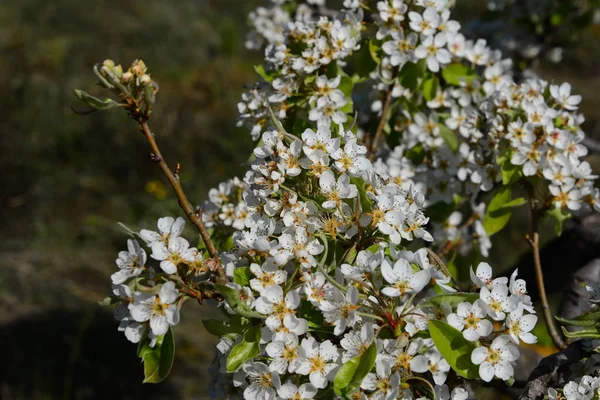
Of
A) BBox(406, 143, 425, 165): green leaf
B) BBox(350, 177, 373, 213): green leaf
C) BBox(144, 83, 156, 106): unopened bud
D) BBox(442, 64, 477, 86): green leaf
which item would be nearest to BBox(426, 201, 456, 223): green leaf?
BBox(406, 143, 425, 165): green leaf

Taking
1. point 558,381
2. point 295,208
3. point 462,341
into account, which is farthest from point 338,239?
point 558,381

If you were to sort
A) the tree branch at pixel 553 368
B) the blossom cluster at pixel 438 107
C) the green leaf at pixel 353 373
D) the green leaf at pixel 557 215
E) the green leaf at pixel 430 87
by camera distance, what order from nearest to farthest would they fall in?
the green leaf at pixel 353 373 → the tree branch at pixel 553 368 → the blossom cluster at pixel 438 107 → the green leaf at pixel 557 215 → the green leaf at pixel 430 87

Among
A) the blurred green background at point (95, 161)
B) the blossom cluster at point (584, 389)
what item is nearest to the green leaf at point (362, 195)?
the blossom cluster at point (584, 389)

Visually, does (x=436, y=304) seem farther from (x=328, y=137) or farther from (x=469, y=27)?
(x=469, y=27)

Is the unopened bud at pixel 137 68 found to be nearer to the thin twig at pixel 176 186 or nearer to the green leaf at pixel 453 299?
the thin twig at pixel 176 186

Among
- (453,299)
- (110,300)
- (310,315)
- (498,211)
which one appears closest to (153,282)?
(110,300)

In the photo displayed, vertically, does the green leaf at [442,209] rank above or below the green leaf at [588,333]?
below

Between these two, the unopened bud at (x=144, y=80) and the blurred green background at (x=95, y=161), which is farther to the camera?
the blurred green background at (x=95, y=161)
